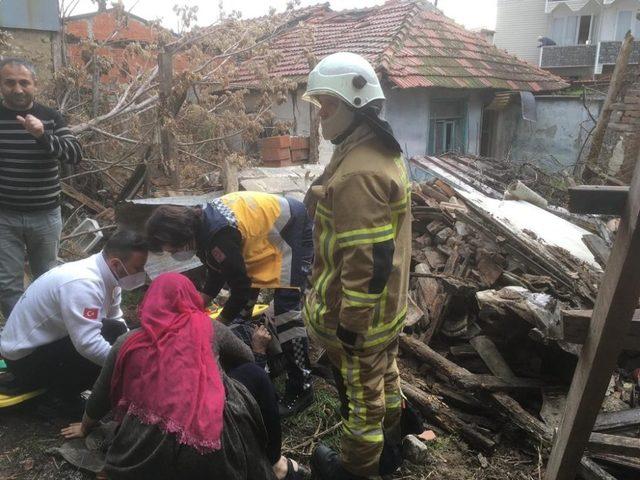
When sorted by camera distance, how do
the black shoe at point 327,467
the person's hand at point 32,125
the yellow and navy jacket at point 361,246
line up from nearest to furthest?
the yellow and navy jacket at point 361,246, the black shoe at point 327,467, the person's hand at point 32,125

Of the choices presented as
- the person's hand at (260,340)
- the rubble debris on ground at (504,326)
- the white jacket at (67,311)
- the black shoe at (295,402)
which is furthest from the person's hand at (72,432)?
the rubble debris on ground at (504,326)

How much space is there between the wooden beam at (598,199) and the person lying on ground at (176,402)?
1.54 metres

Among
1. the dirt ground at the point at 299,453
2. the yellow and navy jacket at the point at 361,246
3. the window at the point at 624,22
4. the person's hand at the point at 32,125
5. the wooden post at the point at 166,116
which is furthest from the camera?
the window at the point at 624,22

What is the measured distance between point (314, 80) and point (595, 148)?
9.80 m

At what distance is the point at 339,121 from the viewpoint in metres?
2.47

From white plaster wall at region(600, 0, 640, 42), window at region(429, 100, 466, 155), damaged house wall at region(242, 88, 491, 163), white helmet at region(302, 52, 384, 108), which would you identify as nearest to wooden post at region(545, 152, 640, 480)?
white helmet at region(302, 52, 384, 108)

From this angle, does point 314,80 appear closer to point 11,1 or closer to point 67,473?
point 67,473

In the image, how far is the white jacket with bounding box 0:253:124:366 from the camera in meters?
2.74

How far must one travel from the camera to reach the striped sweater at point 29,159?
12.1ft

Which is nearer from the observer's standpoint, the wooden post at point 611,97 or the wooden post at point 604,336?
the wooden post at point 604,336

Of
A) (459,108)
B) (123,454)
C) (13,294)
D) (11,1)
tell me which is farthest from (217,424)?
(459,108)

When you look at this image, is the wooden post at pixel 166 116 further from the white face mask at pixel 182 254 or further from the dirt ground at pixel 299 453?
the dirt ground at pixel 299 453

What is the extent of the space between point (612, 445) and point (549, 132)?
13.5 m

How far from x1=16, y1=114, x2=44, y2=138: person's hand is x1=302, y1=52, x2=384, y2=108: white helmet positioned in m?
2.19
